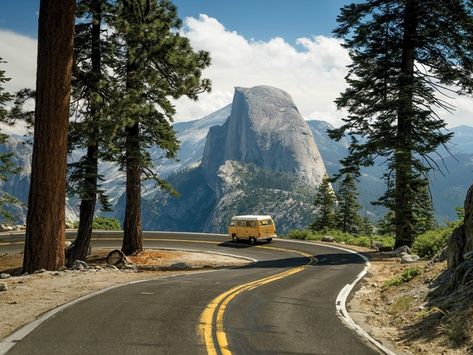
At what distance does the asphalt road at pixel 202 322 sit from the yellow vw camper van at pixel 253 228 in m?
17.4

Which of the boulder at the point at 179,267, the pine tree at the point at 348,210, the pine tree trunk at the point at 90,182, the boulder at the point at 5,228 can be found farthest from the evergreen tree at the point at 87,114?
the pine tree at the point at 348,210

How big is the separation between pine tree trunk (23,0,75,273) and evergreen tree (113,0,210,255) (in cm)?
423

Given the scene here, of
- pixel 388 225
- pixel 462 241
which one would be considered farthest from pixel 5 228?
pixel 462 241

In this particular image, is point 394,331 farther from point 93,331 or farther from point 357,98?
point 357,98

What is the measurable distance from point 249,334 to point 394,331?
3.07 meters

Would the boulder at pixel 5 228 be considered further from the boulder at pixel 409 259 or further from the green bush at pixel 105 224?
the boulder at pixel 409 259

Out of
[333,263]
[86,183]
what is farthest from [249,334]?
[86,183]

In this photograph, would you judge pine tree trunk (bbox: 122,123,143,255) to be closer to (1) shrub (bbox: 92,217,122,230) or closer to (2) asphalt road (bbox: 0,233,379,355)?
(2) asphalt road (bbox: 0,233,379,355)

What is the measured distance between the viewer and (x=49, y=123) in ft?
35.6

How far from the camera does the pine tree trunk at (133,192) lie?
69.8 ft

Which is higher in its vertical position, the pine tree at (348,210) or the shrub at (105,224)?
the pine tree at (348,210)

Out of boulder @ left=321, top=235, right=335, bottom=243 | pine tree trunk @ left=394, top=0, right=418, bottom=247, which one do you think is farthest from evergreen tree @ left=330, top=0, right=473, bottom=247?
boulder @ left=321, top=235, right=335, bottom=243

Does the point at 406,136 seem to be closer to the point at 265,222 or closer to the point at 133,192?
the point at 265,222

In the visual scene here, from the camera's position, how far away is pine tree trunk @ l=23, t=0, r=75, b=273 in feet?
35.2
